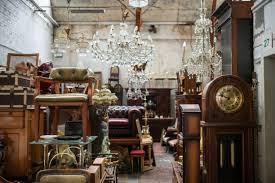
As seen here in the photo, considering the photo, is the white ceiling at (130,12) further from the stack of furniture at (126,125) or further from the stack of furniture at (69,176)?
the stack of furniture at (69,176)

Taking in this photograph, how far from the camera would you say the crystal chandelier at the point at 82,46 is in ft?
40.9

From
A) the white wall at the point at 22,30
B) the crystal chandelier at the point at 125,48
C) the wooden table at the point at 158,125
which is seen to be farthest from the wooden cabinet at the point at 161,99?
the white wall at the point at 22,30

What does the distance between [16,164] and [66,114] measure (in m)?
1.51

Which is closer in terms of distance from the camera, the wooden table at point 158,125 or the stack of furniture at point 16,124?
the stack of furniture at point 16,124

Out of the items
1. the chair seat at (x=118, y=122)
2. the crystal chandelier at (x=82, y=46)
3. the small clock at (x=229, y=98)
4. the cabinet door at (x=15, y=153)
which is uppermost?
the crystal chandelier at (x=82, y=46)

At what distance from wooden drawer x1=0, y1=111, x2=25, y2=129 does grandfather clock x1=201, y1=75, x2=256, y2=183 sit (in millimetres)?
3002

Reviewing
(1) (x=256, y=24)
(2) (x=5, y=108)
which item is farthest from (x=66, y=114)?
(1) (x=256, y=24)

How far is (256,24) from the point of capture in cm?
466

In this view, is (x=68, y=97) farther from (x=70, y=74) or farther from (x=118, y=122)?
(x=118, y=122)

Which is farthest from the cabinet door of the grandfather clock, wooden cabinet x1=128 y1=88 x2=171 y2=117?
wooden cabinet x1=128 y1=88 x2=171 y2=117

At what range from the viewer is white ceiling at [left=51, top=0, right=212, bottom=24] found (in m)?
12.8

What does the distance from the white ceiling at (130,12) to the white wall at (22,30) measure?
788 mm

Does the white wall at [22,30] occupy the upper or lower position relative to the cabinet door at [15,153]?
upper

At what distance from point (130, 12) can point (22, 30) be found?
4.79 meters
